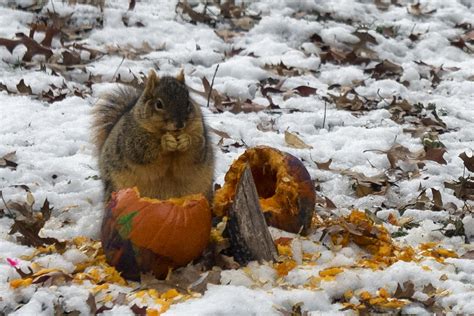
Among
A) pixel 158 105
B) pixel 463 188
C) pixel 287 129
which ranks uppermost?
pixel 158 105

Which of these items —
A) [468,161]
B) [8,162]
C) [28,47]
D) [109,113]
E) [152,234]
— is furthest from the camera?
[28,47]

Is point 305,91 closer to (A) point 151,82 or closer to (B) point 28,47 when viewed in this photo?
(B) point 28,47

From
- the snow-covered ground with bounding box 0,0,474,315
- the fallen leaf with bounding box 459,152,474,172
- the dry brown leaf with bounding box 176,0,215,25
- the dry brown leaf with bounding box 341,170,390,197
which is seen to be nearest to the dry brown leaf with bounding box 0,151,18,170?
the snow-covered ground with bounding box 0,0,474,315

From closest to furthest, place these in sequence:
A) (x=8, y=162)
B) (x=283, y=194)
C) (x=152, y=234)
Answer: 1. (x=152, y=234)
2. (x=283, y=194)
3. (x=8, y=162)

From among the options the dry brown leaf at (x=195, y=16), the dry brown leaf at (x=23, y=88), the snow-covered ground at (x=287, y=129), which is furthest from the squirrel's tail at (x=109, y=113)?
the dry brown leaf at (x=195, y=16)

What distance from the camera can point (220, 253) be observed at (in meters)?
3.56

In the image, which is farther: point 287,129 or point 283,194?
point 287,129

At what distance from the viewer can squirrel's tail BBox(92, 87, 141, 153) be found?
4496mm

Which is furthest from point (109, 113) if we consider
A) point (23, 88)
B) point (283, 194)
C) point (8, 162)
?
point (23, 88)

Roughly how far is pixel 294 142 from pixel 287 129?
1.12 ft

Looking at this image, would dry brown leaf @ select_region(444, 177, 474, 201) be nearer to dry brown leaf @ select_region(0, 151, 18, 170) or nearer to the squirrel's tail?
the squirrel's tail

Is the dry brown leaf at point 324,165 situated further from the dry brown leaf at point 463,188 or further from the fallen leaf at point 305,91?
the fallen leaf at point 305,91

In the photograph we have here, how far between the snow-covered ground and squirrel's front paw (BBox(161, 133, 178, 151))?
561mm

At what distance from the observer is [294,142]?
5453 millimetres
